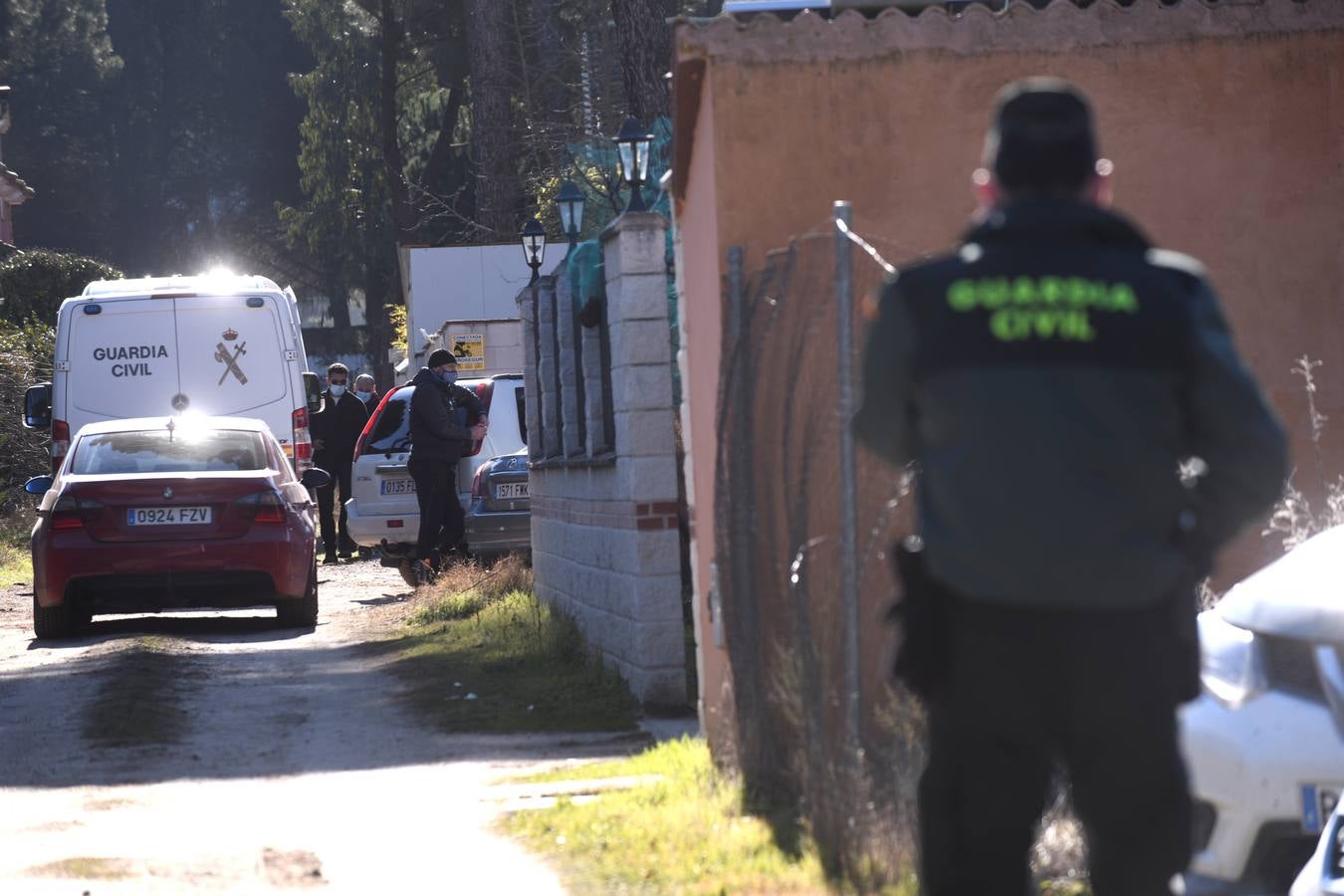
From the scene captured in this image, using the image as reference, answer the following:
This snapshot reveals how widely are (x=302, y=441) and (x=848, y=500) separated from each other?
40.8 feet

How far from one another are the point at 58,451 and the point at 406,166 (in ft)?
106

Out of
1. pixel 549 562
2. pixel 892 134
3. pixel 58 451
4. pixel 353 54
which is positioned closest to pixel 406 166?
pixel 353 54

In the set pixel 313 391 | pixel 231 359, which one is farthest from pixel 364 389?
pixel 231 359

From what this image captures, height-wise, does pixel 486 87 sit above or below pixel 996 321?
above

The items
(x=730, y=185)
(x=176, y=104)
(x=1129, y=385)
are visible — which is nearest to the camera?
(x=1129, y=385)

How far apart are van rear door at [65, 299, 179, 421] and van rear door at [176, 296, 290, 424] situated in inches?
11.2

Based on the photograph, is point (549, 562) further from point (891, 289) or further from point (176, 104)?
point (176, 104)

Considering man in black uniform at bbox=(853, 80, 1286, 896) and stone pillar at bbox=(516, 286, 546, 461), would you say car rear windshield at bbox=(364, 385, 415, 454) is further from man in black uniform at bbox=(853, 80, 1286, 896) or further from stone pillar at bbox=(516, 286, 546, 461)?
man in black uniform at bbox=(853, 80, 1286, 896)

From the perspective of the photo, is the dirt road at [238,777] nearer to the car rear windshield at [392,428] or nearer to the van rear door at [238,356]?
the van rear door at [238,356]

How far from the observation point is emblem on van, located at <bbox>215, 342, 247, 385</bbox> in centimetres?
1758

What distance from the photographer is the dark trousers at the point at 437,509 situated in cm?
1580

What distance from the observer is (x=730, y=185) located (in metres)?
7.62

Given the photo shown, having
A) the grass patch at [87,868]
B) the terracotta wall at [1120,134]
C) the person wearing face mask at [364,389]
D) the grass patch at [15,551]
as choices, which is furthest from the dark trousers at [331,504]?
the grass patch at [87,868]

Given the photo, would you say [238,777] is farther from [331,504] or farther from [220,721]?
[331,504]
